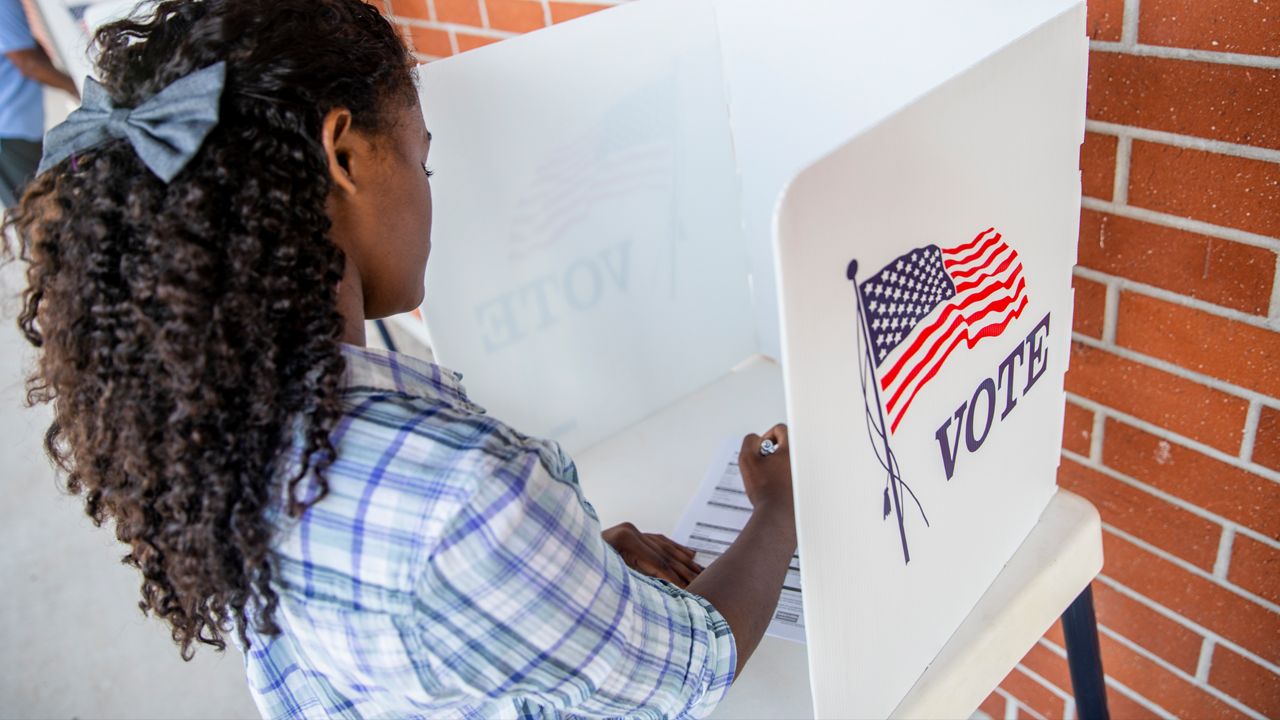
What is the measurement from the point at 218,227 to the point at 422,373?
0.84 ft

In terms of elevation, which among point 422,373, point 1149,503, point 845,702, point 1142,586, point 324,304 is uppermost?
point 324,304

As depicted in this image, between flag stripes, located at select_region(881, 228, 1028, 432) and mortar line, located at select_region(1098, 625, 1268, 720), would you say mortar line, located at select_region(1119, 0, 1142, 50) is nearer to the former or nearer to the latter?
flag stripes, located at select_region(881, 228, 1028, 432)

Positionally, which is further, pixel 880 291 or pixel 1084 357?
pixel 1084 357

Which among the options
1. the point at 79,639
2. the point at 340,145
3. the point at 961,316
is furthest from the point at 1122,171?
the point at 79,639

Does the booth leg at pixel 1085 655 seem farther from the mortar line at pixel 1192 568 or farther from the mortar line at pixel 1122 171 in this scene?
the mortar line at pixel 1122 171

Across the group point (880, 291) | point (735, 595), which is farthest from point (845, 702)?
point (880, 291)

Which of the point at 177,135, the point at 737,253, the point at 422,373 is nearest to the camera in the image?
the point at 177,135

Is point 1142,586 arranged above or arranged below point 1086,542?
below

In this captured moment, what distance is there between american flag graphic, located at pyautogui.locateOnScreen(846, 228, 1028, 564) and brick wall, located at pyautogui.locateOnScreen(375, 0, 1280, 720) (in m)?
0.31

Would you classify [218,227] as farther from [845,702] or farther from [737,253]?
[737,253]

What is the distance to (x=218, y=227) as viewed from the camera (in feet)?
2.09

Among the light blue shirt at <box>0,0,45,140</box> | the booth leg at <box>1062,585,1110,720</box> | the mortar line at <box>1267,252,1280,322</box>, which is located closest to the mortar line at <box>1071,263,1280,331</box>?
A: the mortar line at <box>1267,252,1280,322</box>

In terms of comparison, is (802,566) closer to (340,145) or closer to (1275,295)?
(340,145)

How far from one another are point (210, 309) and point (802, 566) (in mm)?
450
